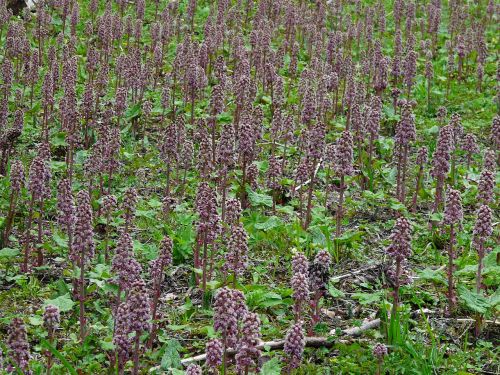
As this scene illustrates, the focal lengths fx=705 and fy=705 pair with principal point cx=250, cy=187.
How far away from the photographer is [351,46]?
60.1 ft

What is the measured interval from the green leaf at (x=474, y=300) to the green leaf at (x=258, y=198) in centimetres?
311

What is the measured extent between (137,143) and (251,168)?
9.96ft

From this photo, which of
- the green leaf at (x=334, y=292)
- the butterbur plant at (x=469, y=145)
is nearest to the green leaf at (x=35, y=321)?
the green leaf at (x=334, y=292)

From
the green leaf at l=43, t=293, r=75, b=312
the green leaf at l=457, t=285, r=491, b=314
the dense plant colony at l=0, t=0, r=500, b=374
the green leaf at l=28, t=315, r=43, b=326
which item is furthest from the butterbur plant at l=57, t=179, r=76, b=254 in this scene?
the green leaf at l=457, t=285, r=491, b=314

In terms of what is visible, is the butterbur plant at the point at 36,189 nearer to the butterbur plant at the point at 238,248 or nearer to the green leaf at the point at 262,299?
the butterbur plant at the point at 238,248

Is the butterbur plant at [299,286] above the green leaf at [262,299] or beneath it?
above

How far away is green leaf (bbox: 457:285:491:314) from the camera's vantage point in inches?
254

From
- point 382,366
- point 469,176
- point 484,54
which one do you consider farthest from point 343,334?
point 484,54

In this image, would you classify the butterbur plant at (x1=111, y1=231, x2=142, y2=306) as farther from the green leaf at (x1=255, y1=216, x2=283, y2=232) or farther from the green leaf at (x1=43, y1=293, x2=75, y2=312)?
the green leaf at (x1=255, y1=216, x2=283, y2=232)

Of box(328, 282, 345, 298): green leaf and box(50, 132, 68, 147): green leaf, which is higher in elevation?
box(50, 132, 68, 147): green leaf

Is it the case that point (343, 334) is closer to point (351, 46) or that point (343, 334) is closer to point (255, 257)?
point (255, 257)

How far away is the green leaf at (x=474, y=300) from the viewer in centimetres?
644

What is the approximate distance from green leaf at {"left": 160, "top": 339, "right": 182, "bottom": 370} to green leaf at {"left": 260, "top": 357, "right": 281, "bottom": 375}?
28.8 inches

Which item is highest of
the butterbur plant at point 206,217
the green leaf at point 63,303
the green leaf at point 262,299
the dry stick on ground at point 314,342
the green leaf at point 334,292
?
the butterbur plant at point 206,217
